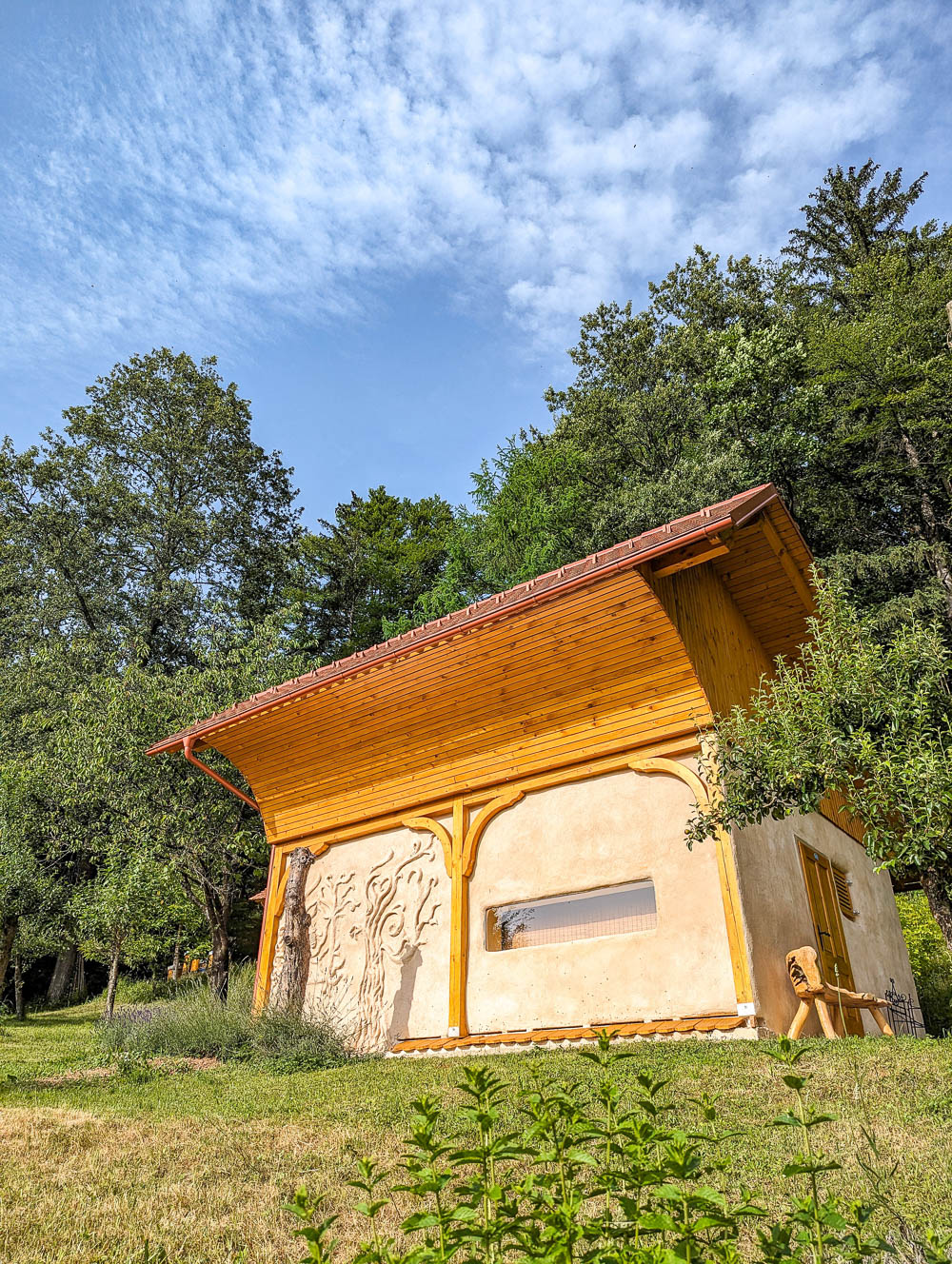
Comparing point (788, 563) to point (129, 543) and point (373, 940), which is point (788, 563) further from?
point (129, 543)

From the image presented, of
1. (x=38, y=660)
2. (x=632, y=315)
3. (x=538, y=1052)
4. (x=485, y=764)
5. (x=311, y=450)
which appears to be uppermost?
(x=632, y=315)

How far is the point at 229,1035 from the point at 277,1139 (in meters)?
5.43

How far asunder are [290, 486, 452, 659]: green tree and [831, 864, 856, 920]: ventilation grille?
1713 cm

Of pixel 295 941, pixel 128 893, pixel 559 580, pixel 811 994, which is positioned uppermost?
pixel 559 580

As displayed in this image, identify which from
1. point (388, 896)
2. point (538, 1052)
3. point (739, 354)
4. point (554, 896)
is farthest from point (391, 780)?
point (739, 354)

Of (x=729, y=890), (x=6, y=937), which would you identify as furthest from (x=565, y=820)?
(x=6, y=937)

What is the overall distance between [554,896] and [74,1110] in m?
4.75

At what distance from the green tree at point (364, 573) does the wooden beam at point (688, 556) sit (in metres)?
18.5

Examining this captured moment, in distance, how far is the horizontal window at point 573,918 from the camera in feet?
27.2

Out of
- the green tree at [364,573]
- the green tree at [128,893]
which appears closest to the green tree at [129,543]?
the green tree at [364,573]

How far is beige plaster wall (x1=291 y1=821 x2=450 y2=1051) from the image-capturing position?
32.1 feet

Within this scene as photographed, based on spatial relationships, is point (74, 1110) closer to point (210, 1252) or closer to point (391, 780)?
Answer: point (210, 1252)

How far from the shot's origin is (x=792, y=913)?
8719 millimetres

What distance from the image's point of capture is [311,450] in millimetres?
30438
